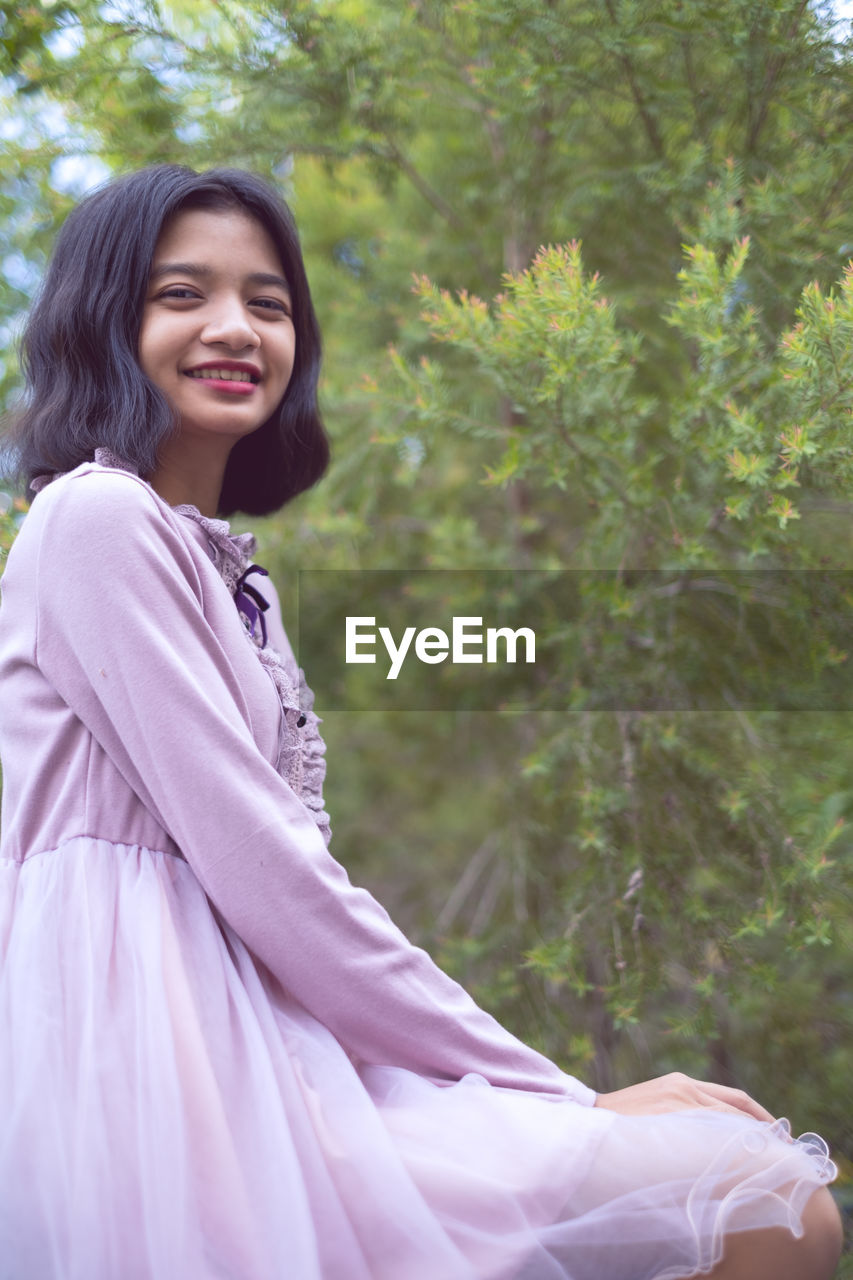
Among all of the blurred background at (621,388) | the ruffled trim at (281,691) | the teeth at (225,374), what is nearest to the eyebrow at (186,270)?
the teeth at (225,374)

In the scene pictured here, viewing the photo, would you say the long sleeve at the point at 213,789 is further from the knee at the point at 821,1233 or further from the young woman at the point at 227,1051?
the knee at the point at 821,1233

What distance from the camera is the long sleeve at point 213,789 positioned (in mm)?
1134

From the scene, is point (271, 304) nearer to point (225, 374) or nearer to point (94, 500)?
point (225, 374)

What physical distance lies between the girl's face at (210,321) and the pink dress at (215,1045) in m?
0.27

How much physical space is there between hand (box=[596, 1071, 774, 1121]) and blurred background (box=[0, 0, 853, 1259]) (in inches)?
22.9

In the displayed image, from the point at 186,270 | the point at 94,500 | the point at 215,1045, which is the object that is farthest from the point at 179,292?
the point at 215,1045

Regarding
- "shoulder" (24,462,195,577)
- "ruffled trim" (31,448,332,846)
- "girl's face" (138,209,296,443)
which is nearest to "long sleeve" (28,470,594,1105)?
"shoulder" (24,462,195,577)

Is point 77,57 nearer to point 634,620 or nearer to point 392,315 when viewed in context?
point 392,315

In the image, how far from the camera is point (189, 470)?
5.08ft

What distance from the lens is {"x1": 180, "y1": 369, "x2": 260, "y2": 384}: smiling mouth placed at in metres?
1.46

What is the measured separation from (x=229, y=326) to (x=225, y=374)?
0.22 ft

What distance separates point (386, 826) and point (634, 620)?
2393mm

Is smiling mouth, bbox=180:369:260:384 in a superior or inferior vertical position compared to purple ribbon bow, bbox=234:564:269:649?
superior

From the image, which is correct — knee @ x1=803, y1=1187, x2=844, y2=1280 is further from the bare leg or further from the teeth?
the teeth
